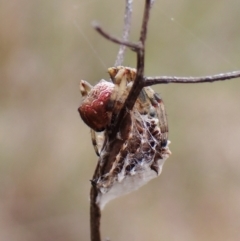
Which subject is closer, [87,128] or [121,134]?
[121,134]

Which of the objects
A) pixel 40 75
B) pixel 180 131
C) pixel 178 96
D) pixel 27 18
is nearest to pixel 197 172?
pixel 180 131

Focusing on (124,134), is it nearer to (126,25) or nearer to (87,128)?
(126,25)

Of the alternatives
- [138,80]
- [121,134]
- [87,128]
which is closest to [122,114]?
[121,134]

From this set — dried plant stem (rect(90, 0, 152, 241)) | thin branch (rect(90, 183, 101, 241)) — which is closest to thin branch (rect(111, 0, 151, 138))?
dried plant stem (rect(90, 0, 152, 241))

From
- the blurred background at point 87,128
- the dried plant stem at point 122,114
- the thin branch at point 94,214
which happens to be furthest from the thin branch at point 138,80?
the blurred background at point 87,128

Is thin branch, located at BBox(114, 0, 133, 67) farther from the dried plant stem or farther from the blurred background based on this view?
the blurred background

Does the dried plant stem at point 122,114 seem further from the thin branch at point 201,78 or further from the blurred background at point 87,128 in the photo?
the blurred background at point 87,128

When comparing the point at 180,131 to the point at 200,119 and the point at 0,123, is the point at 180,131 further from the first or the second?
the point at 0,123
